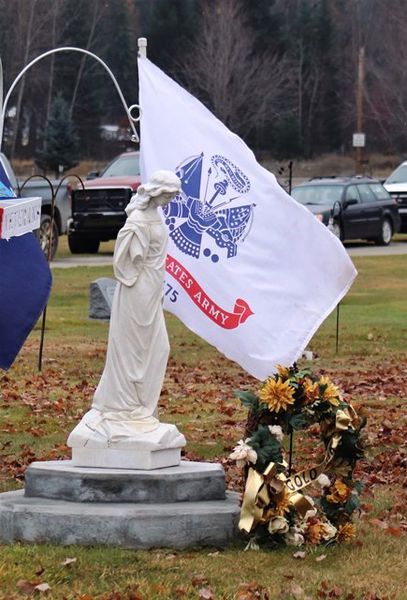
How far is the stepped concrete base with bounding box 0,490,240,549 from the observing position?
26.1 ft

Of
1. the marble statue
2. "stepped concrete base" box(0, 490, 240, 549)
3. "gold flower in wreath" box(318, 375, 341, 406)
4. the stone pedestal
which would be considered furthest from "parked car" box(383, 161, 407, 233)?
"stepped concrete base" box(0, 490, 240, 549)

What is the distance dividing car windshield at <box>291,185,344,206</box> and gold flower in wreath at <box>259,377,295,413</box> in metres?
25.0

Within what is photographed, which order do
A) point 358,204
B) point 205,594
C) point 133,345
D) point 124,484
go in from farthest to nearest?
1. point 358,204
2. point 133,345
3. point 124,484
4. point 205,594

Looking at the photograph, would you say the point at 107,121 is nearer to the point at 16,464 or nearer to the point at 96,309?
the point at 96,309

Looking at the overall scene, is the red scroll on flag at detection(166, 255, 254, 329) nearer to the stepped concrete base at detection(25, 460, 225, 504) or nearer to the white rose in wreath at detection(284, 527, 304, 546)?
the stepped concrete base at detection(25, 460, 225, 504)

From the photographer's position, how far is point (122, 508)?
8.03 m

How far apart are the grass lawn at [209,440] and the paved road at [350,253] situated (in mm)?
3760

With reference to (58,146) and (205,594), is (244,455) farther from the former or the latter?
(58,146)

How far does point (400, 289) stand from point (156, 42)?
171ft

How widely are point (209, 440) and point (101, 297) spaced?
8.68 meters

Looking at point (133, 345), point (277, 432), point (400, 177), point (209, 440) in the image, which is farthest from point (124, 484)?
point (400, 177)

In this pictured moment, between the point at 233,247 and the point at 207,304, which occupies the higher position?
the point at 233,247

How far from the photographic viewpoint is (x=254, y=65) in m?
69.3

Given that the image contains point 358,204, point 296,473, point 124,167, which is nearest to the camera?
point 296,473
